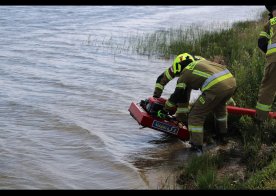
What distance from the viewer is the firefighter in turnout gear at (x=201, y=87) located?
7133 mm

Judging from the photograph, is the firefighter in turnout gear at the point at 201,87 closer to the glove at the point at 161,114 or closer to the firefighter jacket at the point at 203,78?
the firefighter jacket at the point at 203,78

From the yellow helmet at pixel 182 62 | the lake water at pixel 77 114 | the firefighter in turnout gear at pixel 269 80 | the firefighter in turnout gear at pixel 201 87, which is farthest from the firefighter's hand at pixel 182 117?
the firefighter in turnout gear at pixel 269 80

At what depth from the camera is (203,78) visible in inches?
283

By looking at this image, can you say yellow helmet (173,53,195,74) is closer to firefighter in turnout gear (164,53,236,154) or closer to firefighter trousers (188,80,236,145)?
firefighter in turnout gear (164,53,236,154)

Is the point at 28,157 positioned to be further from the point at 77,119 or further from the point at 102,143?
the point at 77,119

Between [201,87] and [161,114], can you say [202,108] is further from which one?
[161,114]

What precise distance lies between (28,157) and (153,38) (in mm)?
11050

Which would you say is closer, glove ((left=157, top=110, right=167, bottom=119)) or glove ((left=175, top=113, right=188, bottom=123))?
glove ((left=175, top=113, right=188, bottom=123))

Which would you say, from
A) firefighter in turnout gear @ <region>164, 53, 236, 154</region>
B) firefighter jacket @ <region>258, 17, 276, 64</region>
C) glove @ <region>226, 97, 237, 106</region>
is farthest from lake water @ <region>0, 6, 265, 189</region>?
firefighter jacket @ <region>258, 17, 276, 64</region>

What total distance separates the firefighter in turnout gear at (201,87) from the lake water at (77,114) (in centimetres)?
57

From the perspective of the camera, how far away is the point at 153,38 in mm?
17828

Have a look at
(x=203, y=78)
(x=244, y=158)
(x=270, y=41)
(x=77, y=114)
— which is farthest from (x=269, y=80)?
(x=77, y=114)

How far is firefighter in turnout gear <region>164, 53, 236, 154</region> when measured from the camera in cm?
713

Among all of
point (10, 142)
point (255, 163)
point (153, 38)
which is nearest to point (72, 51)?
point (153, 38)
